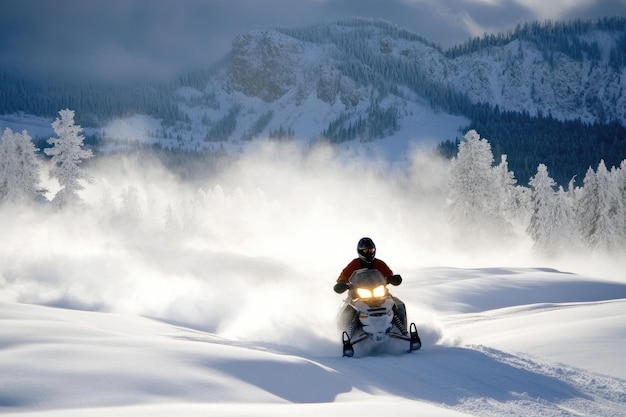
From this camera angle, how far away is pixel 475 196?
4447cm

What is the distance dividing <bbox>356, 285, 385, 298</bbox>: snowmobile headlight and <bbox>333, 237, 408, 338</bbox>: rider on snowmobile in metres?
0.33

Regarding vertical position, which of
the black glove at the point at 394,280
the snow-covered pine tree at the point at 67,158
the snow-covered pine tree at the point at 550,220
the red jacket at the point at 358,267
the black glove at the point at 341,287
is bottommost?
the black glove at the point at 341,287

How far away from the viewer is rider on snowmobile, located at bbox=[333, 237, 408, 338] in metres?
9.44

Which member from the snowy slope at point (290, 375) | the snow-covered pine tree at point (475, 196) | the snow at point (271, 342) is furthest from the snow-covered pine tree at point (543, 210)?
the snowy slope at point (290, 375)

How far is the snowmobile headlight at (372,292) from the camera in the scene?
955 cm

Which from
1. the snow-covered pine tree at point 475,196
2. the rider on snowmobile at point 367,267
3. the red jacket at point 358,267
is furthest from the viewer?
the snow-covered pine tree at point 475,196

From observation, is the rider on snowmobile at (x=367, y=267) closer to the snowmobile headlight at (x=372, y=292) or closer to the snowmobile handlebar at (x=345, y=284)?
the snowmobile handlebar at (x=345, y=284)

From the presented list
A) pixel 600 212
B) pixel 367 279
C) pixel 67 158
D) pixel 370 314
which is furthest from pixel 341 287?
pixel 600 212

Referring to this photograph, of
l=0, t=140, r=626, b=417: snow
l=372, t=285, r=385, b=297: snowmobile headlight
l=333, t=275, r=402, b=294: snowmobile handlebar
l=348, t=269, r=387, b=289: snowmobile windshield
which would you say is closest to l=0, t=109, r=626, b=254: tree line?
l=0, t=140, r=626, b=417: snow

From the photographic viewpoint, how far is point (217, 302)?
14.3m

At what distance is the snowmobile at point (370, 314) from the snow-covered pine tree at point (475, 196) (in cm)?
3610

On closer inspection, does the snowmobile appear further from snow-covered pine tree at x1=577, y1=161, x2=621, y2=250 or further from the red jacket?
snow-covered pine tree at x1=577, y1=161, x2=621, y2=250

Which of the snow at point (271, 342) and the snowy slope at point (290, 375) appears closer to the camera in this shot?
the snowy slope at point (290, 375)

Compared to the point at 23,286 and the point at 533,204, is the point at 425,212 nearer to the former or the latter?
the point at 533,204
